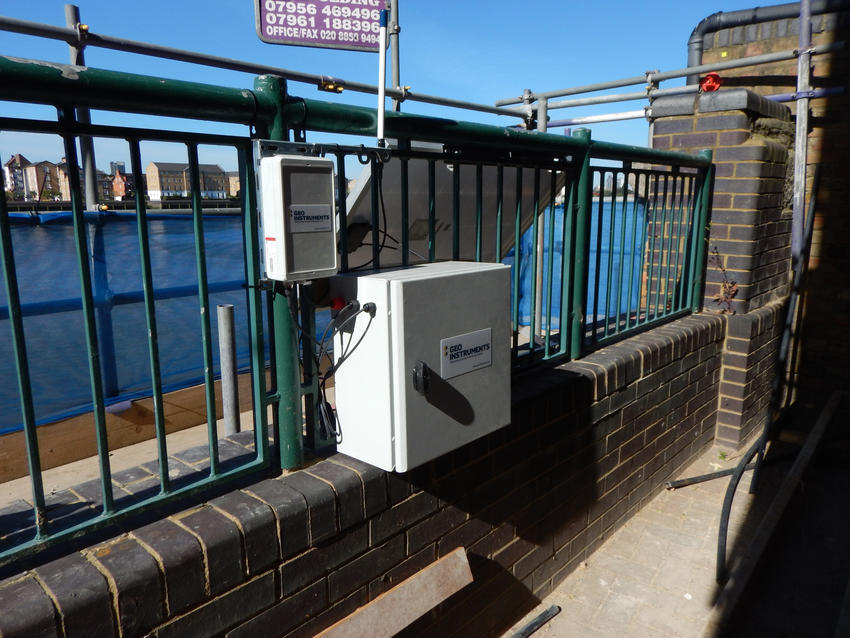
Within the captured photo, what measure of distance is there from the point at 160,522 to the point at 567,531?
211 cm

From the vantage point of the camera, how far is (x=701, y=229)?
441 cm

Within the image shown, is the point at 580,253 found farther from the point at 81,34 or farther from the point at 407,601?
the point at 81,34

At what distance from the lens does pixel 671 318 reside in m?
4.27

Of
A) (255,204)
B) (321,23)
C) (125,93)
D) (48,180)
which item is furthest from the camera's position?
(321,23)

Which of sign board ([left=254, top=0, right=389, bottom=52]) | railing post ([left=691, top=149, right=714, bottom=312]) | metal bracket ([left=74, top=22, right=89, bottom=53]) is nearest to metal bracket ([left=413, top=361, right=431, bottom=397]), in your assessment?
metal bracket ([left=74, top=22, right=89, bottom=53])

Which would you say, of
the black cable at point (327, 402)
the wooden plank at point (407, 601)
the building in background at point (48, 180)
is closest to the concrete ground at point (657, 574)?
the wooden plank at point (407, 601)

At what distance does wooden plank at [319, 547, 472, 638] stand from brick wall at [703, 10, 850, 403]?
4.74m

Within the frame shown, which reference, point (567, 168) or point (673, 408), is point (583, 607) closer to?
point (673, 408)

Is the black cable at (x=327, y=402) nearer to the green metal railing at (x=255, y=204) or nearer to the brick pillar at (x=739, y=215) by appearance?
the green metal railing at (x=255, y=204)

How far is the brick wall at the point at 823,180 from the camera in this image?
5164 mm

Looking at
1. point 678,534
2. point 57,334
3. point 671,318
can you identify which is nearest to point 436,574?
point 678,534

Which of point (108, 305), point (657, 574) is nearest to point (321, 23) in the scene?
point (108, 305)

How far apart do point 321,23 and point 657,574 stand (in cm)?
400

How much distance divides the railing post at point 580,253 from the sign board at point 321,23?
1892mm
